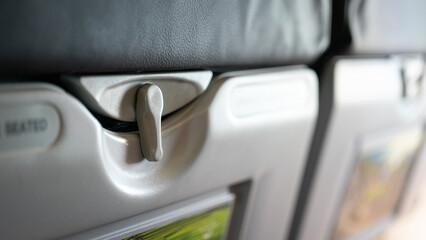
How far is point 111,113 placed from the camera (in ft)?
1.46

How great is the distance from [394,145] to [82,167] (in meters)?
0.83

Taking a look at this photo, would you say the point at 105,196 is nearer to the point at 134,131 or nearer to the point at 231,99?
the point at 134,131

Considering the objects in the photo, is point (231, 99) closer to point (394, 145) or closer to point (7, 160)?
point (7, 160)

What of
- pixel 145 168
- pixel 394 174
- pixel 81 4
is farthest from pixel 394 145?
pixel 81 4

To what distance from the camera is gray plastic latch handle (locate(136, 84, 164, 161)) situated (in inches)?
18.0

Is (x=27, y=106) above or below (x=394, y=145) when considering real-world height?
above

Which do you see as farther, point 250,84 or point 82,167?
point 250,84

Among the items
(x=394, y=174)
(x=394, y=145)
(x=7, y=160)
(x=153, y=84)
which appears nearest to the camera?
(x=7, y=160)

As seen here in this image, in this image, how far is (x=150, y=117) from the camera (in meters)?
0.46

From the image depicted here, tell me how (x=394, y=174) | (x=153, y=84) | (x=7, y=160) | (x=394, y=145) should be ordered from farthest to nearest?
1. (x=394, y=174)
2. (x=394, y=145)
3. (x=153, y=84)
4. (x=7, y=160)

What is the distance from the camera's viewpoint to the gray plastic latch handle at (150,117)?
458 mm

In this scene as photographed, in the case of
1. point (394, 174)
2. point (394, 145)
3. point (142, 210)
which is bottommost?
point (394, 174)

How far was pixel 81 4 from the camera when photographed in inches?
14.4

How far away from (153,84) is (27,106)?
15cm
